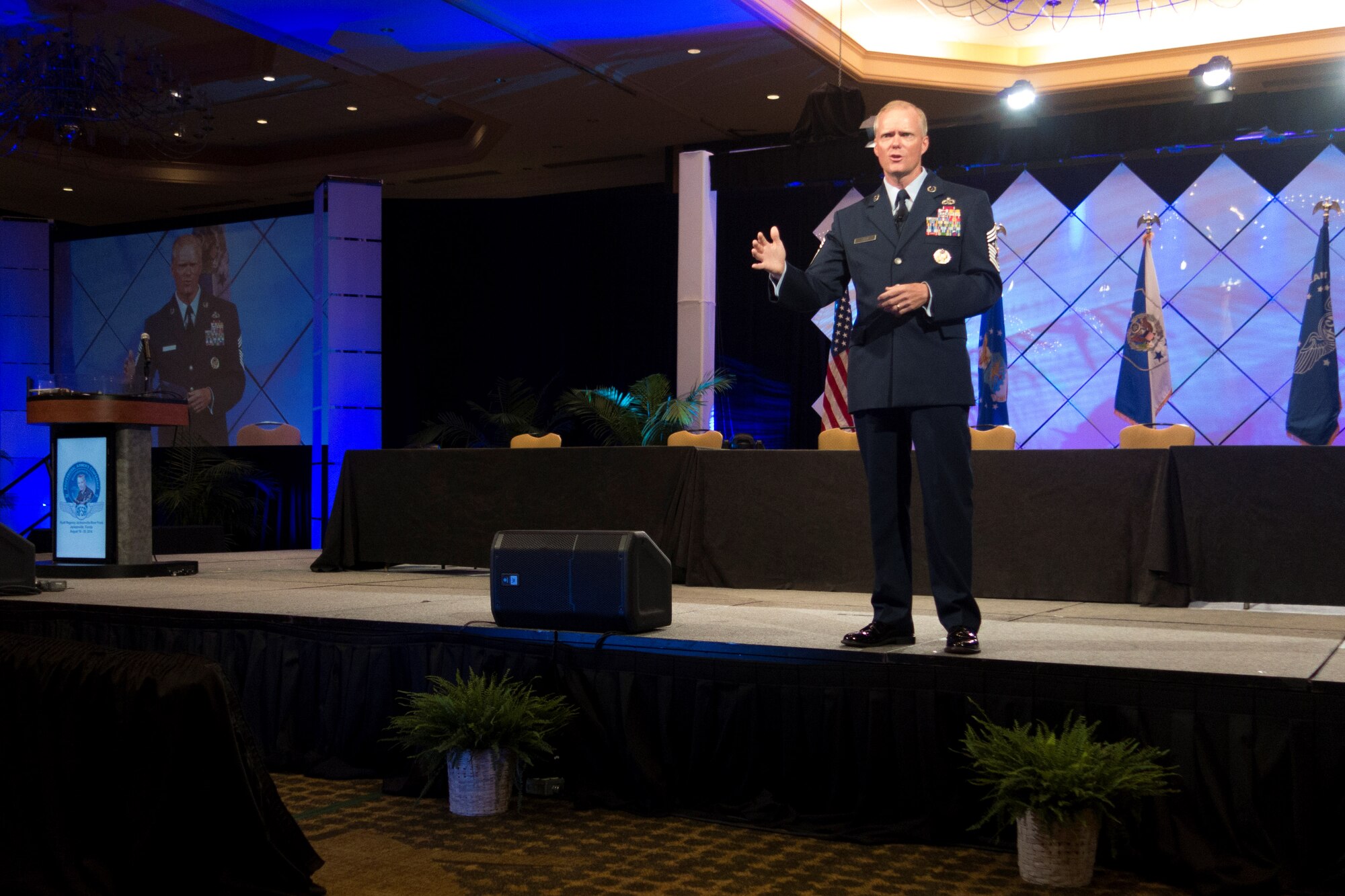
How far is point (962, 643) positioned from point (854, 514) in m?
1.75

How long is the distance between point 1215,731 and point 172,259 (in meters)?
11.0

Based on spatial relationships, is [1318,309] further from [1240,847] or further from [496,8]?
[1240,847]

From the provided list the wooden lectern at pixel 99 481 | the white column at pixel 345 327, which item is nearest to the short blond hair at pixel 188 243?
the white column at pixel 345 327

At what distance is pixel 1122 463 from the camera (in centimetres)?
385

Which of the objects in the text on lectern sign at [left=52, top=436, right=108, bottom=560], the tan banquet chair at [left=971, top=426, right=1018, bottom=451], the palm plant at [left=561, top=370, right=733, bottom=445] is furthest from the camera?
the palm plant at [left=561, top=370, right=733, bottom=445]

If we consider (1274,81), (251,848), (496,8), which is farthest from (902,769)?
(1274,81)

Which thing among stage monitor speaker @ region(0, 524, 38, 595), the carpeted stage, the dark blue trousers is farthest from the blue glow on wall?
the dark blue trousers

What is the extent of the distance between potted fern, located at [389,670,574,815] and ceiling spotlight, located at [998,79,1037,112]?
611cm

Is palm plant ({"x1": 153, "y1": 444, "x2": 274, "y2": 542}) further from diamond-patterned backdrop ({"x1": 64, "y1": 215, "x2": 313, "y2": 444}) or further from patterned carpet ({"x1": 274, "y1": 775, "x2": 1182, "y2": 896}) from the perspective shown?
patterned carpet ({"x1": 274, "y1": 775, "x2": 1182, "y2": 896})

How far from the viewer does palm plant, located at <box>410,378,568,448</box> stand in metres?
10.0

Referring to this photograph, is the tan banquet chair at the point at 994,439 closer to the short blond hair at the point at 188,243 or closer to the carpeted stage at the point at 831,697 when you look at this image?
the carpeted stage at the point at 831,697

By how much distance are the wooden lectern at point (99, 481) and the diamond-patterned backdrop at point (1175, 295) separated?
5.85 m

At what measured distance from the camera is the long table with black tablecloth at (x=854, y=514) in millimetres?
3693

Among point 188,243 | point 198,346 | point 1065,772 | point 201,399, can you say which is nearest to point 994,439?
point 1065,772
